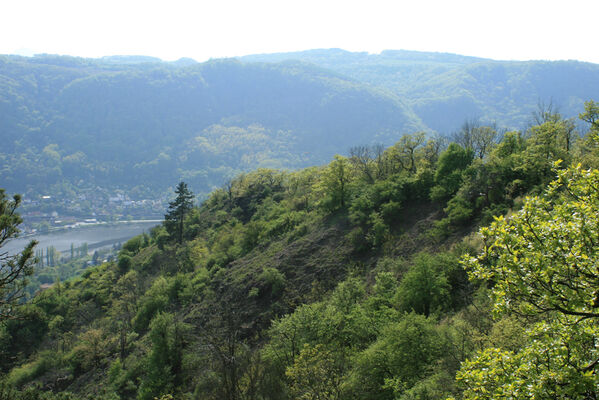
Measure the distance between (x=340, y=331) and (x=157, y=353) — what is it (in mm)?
18624

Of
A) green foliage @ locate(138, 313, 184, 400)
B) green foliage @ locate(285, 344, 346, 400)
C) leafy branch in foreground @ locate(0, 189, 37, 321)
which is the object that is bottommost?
green foliage @ locate(138, 313, 184, 400)

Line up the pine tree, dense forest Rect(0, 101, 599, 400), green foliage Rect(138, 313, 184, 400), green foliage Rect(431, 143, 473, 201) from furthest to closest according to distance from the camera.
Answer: the pine tree
green foliage Rect(431, 143, 473, 201)
green foliage Rect(138, 313, 184, 400)
dense forest Rect(0, 101, 599, 400)

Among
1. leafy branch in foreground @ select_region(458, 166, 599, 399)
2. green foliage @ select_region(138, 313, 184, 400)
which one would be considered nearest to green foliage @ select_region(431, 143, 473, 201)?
green foliage @ select_region(138, 313, 184, 400)

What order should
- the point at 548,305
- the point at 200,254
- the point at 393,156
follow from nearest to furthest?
the point at 548,305
the point at 393,156
the point at 200,254

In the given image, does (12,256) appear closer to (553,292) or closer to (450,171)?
(553,292)

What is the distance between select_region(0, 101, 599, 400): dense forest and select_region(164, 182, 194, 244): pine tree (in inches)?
13.7

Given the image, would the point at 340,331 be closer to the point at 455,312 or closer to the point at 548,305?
the point at 455,312

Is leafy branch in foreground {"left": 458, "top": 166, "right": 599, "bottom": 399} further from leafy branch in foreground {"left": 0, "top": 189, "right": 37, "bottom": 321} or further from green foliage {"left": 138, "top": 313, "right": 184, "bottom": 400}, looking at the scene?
green foliage {"left": 138, "top": 313, "right": 184, "bottom": 400}

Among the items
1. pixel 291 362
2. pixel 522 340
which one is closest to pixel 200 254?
pixel 291 362

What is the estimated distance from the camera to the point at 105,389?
1401 inches

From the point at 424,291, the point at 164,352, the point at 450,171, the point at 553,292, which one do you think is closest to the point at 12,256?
the point at 164,352

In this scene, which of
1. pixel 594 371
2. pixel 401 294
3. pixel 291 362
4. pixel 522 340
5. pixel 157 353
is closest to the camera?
pixel 594 371

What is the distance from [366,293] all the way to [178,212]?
4882 cm

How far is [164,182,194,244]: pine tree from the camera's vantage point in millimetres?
70250
